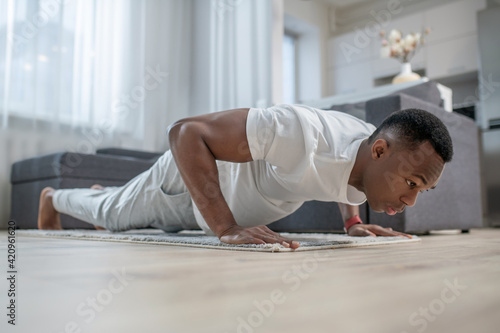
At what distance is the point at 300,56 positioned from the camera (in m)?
6.25

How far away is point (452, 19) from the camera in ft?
16.7

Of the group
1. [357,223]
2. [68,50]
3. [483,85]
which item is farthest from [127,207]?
[483,85]

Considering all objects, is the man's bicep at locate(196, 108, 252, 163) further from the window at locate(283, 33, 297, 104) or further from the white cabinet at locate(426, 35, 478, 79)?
the window at locate(283, 33, 297, 104)

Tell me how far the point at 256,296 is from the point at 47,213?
207cm

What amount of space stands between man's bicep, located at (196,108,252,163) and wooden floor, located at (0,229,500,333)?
1.29 ft

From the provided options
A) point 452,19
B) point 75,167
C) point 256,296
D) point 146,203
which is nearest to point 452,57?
point 452,19

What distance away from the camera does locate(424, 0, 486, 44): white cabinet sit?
4.91 m

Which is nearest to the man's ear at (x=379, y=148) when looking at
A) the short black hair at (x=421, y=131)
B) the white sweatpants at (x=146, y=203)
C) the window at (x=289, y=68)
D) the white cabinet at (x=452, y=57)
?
the short black hair at (x=421, y=131)

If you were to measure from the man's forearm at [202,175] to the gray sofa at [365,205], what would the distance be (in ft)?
3.08

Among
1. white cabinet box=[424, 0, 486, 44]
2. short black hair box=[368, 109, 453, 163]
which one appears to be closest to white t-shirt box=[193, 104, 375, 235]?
short black hair box=[368, 109, 453, 163]

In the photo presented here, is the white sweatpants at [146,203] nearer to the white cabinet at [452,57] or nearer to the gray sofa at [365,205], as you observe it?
the gray sofa at [365,205]

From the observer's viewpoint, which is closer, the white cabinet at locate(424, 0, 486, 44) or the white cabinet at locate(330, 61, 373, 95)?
the white cabinet at locate(424, 0, 486, 44)

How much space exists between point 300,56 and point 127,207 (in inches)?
193

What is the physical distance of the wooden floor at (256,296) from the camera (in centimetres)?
39
